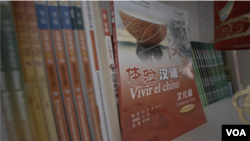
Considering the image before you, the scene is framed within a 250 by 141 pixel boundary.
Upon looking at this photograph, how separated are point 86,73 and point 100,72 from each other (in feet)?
0.14

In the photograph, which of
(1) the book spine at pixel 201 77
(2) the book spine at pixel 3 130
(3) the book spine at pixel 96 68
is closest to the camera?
(2) the book spine at pixel 3 130

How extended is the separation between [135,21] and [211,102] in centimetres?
71

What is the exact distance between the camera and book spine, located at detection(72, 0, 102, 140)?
0.36 meters

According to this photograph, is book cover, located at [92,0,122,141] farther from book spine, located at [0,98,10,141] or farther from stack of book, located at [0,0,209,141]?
book spine, located at [0,98,10,141]

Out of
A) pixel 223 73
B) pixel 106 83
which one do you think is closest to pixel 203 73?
pixel 223 73

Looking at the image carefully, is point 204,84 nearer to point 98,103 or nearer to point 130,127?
point 130,127

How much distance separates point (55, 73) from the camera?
332 mm

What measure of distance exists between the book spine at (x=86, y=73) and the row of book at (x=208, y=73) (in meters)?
0.62

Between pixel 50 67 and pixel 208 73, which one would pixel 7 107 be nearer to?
pixel 50 67

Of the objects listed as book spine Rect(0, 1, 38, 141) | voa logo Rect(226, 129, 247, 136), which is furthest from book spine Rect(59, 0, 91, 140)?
voa logo Rect(226, 129, 247, 136)

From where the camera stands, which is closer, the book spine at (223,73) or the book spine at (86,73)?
the book spine at (86,73)

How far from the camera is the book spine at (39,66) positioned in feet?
1.00

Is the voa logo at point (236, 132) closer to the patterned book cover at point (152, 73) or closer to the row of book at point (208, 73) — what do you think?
the patterned book cover at point (152, 73)

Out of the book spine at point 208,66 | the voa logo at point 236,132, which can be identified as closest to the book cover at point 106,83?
the voa logo at point 236,132
